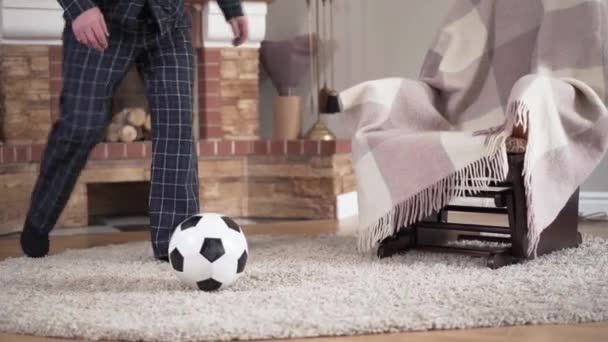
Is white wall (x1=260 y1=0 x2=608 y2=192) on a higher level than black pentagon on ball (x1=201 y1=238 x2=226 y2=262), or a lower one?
higher

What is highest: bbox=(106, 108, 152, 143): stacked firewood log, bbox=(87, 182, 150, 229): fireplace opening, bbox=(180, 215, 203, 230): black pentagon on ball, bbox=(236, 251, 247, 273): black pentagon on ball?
bbox=(106, 108, 152, 143): stacked firewood log

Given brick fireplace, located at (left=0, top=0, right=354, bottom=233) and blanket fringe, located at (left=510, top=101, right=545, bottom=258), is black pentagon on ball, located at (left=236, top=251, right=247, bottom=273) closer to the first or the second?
blanket fringe, located at (left=510, top=101, right=545, bottom=258)

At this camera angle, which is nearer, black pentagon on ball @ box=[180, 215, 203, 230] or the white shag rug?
the white shag rug


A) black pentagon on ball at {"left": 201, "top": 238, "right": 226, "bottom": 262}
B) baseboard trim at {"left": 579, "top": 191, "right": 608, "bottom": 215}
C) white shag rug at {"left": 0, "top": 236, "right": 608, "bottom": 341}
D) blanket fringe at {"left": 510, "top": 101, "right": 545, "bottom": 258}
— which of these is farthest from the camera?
baseboard trim at {"left": 579, "top": 191, "right": 608, "bottom": 215}

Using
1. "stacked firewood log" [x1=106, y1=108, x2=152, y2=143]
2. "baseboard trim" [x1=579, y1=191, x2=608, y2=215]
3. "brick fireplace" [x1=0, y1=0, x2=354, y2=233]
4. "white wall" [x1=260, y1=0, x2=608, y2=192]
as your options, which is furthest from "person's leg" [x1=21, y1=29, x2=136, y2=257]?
"baseboard trim" [x1=579, y1=191, x2=608, y2=215]

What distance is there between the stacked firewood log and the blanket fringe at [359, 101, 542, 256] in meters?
1.52

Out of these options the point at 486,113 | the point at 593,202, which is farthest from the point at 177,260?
the point at 593,202

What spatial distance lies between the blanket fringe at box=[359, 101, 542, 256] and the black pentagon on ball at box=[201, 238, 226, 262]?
0.66 m

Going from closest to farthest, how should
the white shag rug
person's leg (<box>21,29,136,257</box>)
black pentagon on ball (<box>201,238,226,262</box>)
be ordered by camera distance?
the white shag rug
black pentagon on ball (<box>201,238,226,262</box>)
person's leg (<box>21,29,136,257</box>)

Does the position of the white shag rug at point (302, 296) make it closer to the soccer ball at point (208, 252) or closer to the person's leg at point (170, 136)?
the soccer ball at point (208, 252)

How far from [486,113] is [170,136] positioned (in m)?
1.03

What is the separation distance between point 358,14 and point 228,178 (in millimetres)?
1010

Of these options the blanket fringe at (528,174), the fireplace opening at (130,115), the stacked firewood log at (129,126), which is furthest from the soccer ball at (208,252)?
the stacked firewood log at (129,126)

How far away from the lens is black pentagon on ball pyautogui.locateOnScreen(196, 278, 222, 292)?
213 cm
